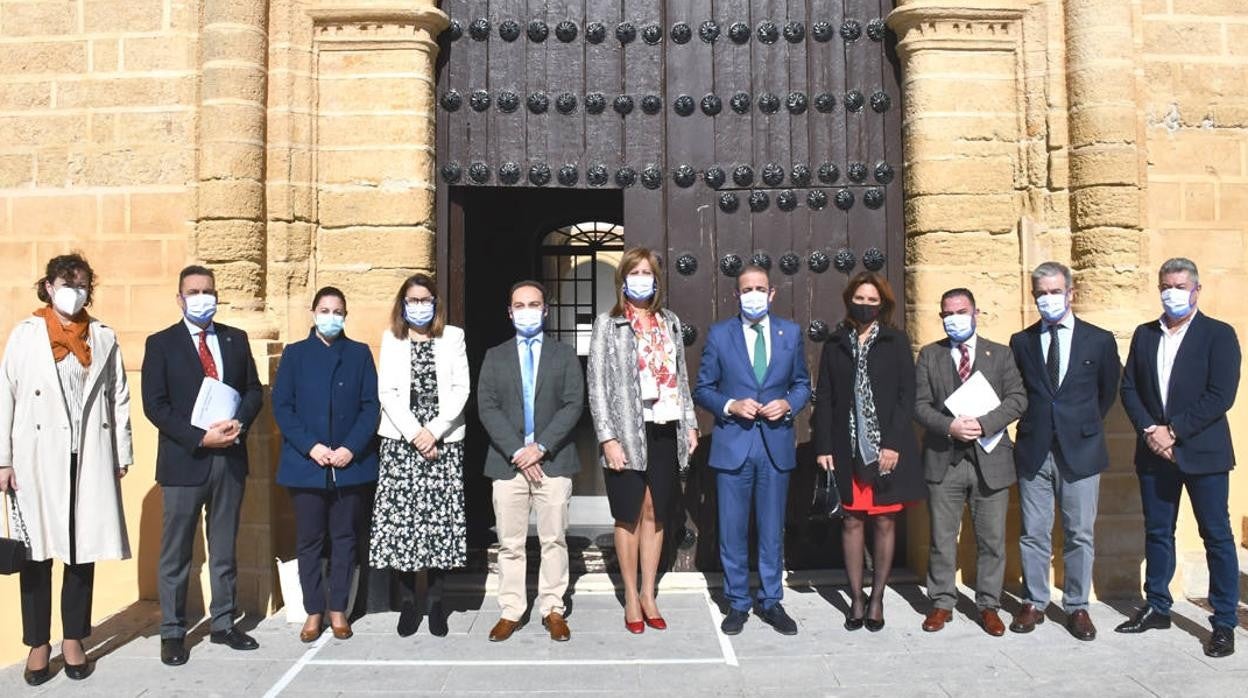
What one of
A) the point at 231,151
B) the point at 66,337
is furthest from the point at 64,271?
the point at 231,151

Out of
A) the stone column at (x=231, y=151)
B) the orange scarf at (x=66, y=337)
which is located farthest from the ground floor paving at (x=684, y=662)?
the stone column at (x=231, y=151)

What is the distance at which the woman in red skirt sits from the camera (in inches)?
178

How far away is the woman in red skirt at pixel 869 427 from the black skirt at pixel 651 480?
69cm

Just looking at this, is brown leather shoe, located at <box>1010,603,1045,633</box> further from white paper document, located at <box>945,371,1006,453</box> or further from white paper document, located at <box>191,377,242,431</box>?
white paper document, located at <box>191,377,242,431</box>

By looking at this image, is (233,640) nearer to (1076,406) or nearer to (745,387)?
(745,387)

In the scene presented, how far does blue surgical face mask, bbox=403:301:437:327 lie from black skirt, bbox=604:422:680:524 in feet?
3.52

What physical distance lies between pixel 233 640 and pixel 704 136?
3.46 m

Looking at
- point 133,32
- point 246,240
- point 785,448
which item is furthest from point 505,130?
point 785,448

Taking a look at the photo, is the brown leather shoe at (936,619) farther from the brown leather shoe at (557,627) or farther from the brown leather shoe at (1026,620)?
the brown leather shoe at (557,627)

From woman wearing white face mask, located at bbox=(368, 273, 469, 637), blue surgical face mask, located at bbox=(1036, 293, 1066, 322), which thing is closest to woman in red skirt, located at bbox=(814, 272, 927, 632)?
blue surgical face mask, located at bbox=(1036, 293, 1066, 322)

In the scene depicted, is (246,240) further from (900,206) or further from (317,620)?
(900,206)

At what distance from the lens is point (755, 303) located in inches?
184

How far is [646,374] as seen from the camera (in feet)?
15.2

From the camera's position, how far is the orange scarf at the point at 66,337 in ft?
13.5
